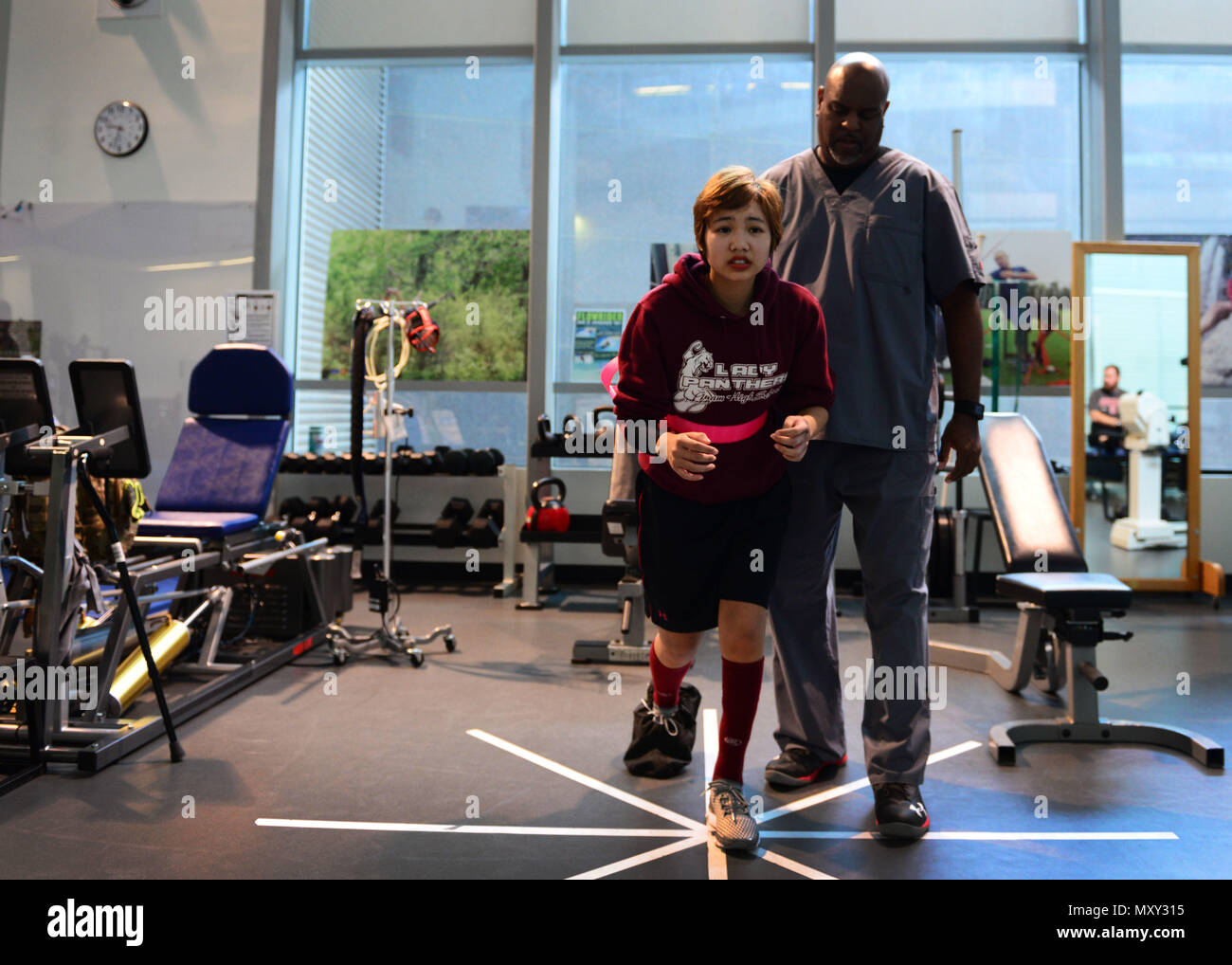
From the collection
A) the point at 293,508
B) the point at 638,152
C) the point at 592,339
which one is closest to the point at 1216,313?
the point at 638,152

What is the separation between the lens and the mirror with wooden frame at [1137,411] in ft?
18.1

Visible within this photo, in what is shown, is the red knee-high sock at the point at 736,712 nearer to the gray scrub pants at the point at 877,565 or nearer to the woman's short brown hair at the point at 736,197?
the gray scrub pants at the point at 877,565

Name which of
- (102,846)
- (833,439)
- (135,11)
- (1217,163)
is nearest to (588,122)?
(135,11)

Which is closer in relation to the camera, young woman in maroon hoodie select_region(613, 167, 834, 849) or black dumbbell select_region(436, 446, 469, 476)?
young woman in maroon hoodie select_region(613, 167, 834, 849)

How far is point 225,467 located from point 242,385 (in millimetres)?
394

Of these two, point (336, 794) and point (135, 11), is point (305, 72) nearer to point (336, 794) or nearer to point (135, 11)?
point (135, 11)

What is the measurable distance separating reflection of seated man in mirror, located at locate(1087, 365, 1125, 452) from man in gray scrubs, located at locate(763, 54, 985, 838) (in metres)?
4.10

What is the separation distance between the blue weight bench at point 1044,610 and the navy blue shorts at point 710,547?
1.18 m

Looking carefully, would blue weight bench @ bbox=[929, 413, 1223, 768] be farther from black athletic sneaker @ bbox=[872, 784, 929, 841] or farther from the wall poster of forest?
the wall poster of forest

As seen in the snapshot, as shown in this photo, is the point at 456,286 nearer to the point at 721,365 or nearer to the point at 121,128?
the point at 121,128

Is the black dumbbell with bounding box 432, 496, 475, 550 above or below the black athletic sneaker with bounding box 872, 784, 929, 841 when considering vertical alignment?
above

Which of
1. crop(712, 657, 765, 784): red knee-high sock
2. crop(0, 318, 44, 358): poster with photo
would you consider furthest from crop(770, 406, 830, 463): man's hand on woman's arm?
crop(0, 318, 44, 358): poster with photo

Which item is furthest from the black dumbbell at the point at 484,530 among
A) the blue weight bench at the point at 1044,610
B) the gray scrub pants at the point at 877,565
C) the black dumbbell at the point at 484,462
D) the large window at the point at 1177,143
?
the large window at the point at 1177,143

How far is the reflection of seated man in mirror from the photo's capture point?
5.59 meters
